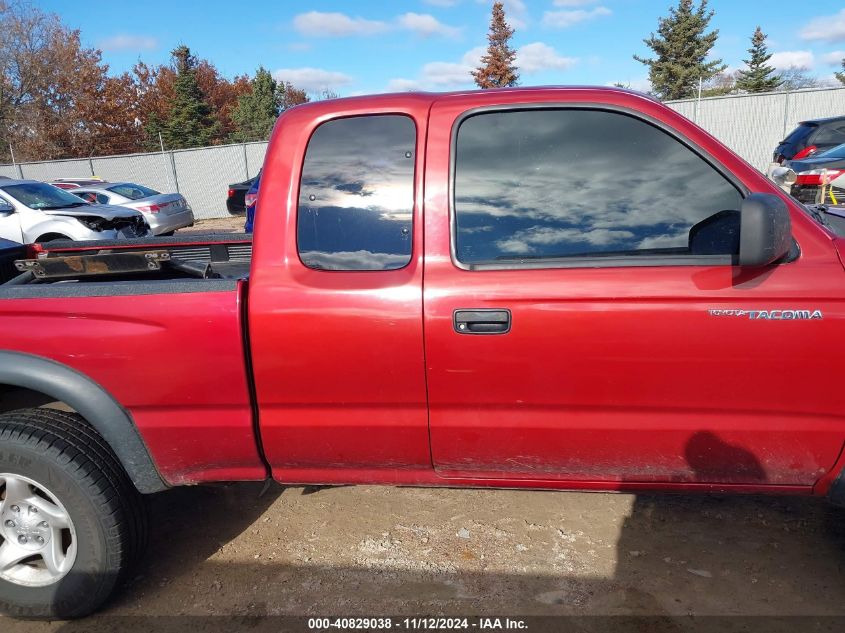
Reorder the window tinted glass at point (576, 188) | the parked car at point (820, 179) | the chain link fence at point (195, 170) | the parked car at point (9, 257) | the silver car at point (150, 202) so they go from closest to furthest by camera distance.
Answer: the window tinted glass at point (576, 188) < the parked car at point (9, 257) < the parked car at point (820, 179) < the silver car at point (150, 202) < the chain link fence at point (195, 170)

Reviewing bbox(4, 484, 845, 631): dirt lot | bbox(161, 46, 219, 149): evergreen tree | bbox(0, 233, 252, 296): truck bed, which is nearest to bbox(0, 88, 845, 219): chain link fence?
bbox(0, 233, 252, 296): truck bed

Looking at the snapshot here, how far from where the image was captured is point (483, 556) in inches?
112

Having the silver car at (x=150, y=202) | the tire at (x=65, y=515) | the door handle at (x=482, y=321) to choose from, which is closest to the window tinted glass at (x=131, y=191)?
the silver car at (x=150, y=202)

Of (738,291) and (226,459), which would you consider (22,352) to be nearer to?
(226,459)

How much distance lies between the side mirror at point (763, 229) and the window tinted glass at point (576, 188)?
23 cm

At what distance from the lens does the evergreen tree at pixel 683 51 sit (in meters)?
42.1

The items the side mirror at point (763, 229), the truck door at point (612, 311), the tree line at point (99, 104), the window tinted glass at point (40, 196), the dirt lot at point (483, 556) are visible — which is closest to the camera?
the side mirror at point (763, 229)

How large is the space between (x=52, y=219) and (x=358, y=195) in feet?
33.3

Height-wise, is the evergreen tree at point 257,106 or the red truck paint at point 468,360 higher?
the evergreen tree at point 257,106

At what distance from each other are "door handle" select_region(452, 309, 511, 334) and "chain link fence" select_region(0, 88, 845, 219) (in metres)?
16.0

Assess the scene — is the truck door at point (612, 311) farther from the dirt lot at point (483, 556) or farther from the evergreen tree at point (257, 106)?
the evergreen tree at point (257, 106)

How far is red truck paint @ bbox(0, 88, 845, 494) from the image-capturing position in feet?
6.89

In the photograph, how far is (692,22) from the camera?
4178 cm

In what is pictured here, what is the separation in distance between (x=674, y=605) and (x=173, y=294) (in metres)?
2.34
